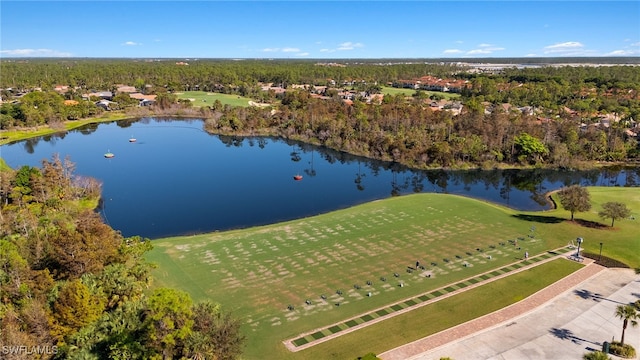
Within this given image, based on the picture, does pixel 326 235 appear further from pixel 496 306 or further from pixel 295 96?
pixel 295 96

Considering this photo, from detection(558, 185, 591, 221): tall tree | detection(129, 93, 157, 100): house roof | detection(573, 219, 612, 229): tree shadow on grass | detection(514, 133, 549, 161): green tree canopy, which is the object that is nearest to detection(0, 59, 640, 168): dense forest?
detection(514, 133, 549, 161): green tree canopy

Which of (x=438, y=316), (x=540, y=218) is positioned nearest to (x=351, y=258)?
(x=438, y=316)

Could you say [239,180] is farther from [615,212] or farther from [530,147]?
[530,147]

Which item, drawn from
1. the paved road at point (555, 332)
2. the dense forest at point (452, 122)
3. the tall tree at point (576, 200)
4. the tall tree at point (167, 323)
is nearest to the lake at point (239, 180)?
the dense forest at point (452, 122)

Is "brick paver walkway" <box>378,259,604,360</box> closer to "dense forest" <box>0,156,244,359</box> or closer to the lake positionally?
"dense forest" <box>0,156,244,359</box>

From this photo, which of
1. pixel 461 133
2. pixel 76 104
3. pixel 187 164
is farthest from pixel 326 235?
pixel 76 104

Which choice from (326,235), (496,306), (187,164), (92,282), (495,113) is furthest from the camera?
(495,113)

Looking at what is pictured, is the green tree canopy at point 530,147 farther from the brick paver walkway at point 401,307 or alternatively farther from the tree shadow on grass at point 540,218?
the brick paver walkway at point 401,307
